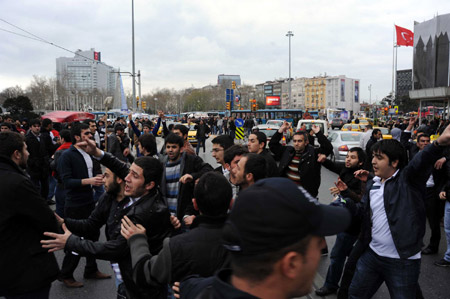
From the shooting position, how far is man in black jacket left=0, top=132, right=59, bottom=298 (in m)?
2.50

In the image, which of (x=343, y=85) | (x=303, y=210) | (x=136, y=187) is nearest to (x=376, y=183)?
(x=136, y=187)

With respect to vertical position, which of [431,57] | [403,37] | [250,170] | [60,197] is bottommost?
[60,197]

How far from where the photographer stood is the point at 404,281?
286 centimetres

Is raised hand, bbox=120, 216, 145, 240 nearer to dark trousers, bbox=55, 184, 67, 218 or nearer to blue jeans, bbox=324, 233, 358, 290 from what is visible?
blue jeans, bbox=324, 233, 358, 290

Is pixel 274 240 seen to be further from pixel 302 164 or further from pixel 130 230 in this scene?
pixel 302 164

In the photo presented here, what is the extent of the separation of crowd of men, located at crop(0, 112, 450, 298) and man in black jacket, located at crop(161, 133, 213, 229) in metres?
0.01

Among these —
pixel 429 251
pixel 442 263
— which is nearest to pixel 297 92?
pixel 429 251

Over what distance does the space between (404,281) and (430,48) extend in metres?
34.7

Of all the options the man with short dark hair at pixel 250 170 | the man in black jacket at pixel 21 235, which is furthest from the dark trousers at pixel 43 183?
the man with short dark hair at pixel 250 170

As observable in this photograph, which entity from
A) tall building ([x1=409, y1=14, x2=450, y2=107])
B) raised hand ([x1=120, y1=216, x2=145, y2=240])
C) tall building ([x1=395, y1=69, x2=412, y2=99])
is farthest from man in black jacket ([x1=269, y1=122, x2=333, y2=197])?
tall building ([x1=395, y1=69, x2=412, y2=99])

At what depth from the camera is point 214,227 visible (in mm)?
2096

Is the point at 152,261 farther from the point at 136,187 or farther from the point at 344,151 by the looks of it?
the point at 344,151

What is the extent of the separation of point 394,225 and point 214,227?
1.65 m

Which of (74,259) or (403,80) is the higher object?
(403,80)
